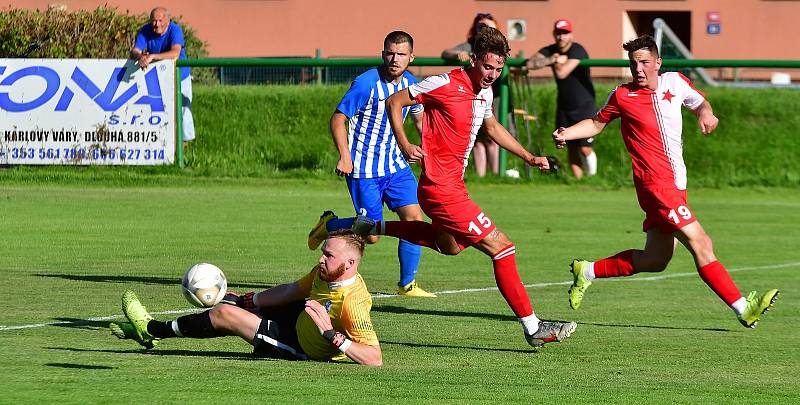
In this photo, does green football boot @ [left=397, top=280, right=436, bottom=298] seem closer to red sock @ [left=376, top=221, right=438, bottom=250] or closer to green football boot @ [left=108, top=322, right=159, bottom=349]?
red sock @ [left=376, top=221, right=438, bottom=250]

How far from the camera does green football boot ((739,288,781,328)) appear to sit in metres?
10.9

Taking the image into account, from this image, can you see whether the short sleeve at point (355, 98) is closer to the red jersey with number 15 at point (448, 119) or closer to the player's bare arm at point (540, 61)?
the red jersey with number 15 at point (448, 119)

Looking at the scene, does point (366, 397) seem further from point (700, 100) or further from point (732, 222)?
point (732, 222)

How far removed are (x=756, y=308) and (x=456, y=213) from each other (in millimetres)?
2357

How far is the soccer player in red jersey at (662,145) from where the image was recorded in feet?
36.1

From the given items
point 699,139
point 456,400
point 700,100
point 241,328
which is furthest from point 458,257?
point 699,139

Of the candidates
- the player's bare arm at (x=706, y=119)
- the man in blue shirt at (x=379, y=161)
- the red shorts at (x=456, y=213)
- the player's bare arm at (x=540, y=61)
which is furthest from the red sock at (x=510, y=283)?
the player's bare arm at (x=540, y=61)

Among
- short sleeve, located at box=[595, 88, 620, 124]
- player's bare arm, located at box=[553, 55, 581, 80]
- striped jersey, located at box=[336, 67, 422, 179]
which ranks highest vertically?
player's bare arm, located at box=[553, 55, 581, 80]

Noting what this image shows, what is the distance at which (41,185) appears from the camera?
20781mm

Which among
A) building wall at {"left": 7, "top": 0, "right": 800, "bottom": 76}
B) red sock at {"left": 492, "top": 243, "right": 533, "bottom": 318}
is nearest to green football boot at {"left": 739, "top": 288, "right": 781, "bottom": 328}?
red sock at {"left": 492, "top": 243, "right": 533, "bottom": 318}

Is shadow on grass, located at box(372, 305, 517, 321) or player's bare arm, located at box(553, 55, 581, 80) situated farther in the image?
player's bare arm, located at box(553, 55, 581, 80)

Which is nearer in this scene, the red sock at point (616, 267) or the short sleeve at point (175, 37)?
the red sock at point (616, 267)

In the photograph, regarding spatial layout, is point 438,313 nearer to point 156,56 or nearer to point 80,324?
point 80,324

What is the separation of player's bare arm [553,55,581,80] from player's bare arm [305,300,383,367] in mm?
12672
